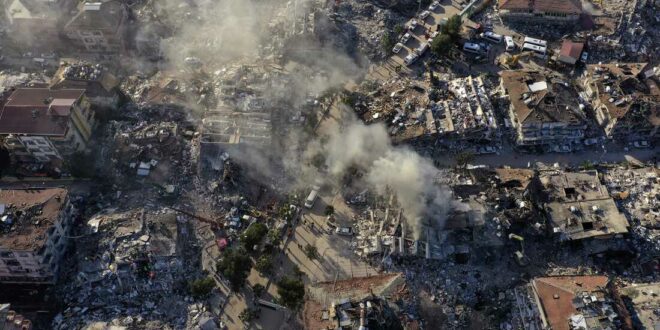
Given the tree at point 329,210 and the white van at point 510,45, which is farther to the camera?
the white van at point 510,45

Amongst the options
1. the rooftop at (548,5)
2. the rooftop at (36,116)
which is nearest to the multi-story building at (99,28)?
the rooftop at (36,116)

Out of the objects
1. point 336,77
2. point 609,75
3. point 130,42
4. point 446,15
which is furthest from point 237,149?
point 609,75

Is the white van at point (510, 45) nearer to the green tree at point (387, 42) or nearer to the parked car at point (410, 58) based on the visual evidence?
the parked car at point (410, 58)

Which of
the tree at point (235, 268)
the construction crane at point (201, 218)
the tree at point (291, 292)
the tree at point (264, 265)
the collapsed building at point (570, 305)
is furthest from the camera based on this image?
the construction crane at point (201, 218)

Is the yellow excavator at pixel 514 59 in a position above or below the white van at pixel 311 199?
above

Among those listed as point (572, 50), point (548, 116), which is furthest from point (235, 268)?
point (572, 50)

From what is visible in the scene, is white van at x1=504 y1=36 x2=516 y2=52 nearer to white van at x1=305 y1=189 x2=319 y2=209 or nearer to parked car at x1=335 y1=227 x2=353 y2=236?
white van at x1=305 y1=189 x2=319 y2=209

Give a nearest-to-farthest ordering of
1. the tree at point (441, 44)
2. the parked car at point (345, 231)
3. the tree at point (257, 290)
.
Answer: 1. the tree at point (257, 290)
2. the parked car at point (345, 231)
3. the tree at point (441, 44)

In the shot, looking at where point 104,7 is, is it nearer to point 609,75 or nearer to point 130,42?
point 130,42
